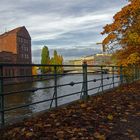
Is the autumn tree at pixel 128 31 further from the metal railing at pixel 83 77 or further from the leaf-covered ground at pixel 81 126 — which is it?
the leaf-covered ground at pixel 81 126

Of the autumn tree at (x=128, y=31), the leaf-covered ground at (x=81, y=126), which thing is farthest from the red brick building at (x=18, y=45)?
the leaf-covered ground at (x=81, y=126)

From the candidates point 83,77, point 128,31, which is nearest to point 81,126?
point 83,77

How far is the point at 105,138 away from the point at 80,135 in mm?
449

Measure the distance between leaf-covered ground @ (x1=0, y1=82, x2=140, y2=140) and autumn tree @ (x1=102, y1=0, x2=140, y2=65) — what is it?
14431 mm

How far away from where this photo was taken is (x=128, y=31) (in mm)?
23922

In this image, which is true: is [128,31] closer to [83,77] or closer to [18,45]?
[83,77]

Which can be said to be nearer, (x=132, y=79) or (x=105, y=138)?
(x=105, y=138)

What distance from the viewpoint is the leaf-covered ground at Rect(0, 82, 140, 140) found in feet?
20.0

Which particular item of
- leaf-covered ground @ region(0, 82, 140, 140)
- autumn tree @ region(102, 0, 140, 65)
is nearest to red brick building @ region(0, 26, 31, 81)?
autumn tree @ region(102, 0, 140, 65)

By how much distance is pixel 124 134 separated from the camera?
658cm

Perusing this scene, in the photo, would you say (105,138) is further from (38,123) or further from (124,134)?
(38,123)

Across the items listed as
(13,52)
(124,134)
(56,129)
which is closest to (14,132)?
(56,129)

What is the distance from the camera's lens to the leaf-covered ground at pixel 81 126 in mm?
6082

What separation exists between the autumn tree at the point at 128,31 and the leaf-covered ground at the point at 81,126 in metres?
14.4
